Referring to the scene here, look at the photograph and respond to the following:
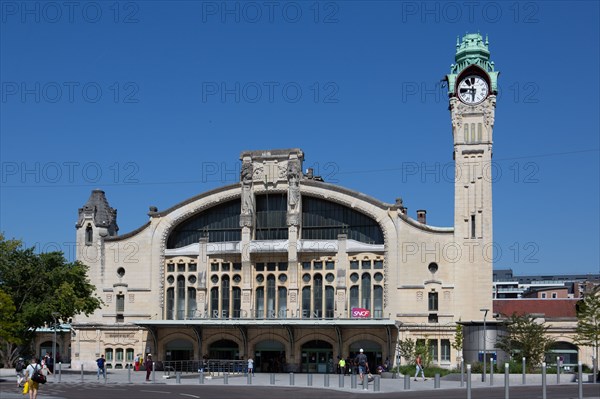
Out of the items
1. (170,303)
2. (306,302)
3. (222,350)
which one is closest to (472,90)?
(306,302)

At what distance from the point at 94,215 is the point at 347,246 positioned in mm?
23255

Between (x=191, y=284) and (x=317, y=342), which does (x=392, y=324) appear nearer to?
(x=317, y=342)

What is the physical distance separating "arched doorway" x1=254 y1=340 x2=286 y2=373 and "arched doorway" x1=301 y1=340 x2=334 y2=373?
1.83 meters

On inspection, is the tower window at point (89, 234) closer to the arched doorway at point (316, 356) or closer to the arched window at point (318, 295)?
the arched window at point (318, 295)

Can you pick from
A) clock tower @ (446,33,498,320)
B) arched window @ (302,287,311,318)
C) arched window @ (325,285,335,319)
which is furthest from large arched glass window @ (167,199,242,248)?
clock tower @ (446,33,498,320)

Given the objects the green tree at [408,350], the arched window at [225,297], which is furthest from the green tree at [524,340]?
the arched window at [225,297]

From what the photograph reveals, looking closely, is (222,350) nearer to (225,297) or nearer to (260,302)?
(225,297)

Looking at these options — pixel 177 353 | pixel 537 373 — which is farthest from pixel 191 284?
pixel 537 373

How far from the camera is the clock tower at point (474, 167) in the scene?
232 feet

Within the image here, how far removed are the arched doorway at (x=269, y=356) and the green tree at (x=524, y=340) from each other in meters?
20.4

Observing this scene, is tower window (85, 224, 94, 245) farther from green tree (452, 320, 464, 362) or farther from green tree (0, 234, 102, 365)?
green tree (452, 320, 464, 362)

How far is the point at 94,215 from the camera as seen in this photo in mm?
81500

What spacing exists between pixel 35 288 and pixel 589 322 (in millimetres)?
40695

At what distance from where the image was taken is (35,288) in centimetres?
6806
